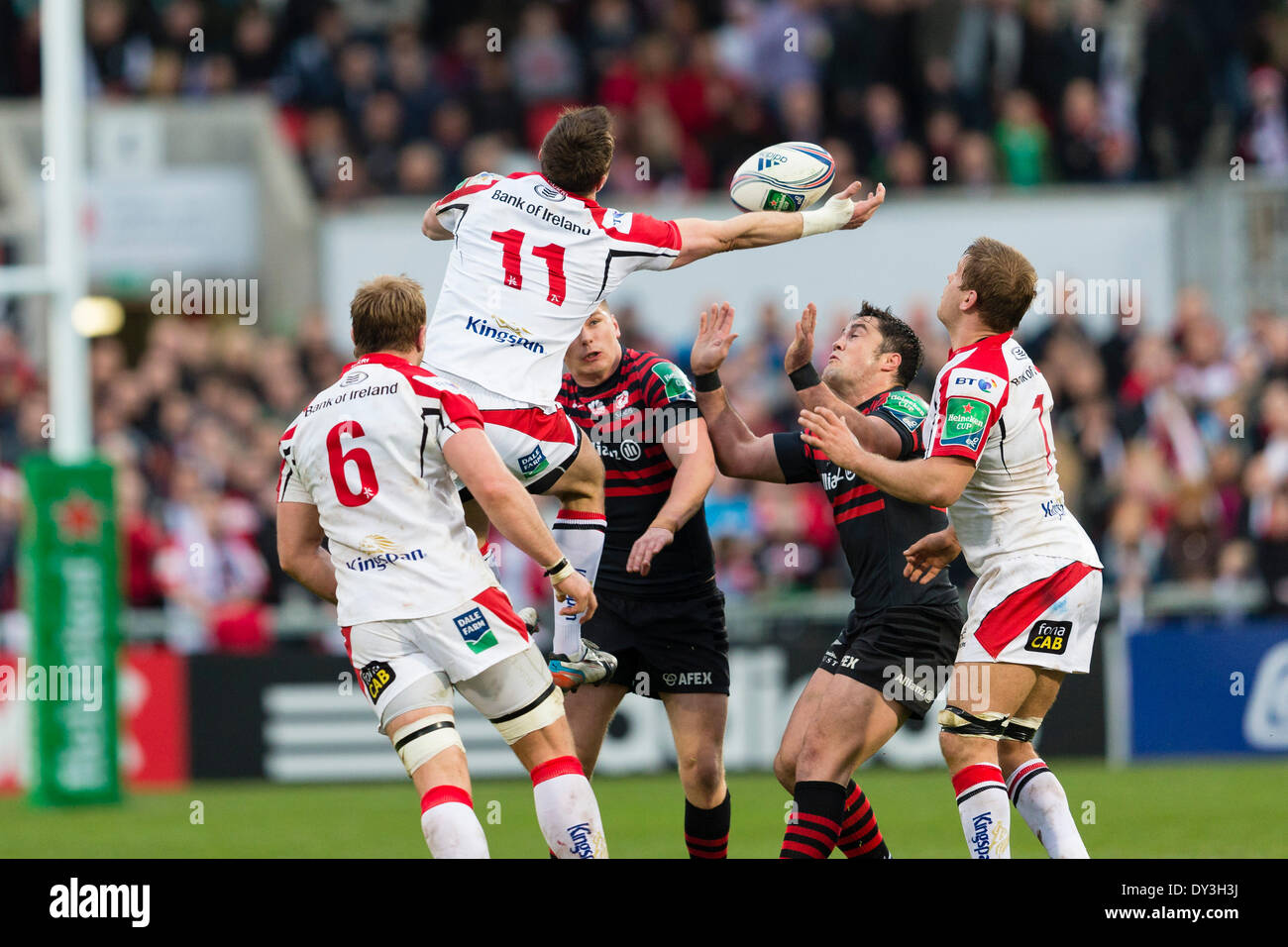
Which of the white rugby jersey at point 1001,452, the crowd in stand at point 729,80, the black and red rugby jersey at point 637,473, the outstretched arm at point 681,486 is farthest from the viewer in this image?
the crowd in stand at point 729,80

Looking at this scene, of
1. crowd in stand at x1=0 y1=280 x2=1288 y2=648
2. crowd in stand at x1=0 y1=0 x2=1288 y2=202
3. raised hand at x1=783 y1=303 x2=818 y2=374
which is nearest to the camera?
raised hand at x1=783 y1=303 x2=818 y2=374

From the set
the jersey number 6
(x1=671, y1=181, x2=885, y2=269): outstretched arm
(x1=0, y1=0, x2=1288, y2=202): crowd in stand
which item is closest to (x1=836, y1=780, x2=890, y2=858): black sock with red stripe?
(x1=671, y1=181, x2=885, y2=269): outstretched arm

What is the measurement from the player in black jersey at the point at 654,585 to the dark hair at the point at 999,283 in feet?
4.91

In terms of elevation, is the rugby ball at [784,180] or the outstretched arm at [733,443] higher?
the rugby ball at [784,180]

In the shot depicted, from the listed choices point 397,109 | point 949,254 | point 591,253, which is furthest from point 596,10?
point 591,253

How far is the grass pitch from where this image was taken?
1076 centimetres

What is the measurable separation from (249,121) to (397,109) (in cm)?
146

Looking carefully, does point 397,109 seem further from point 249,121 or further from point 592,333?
point 592,333

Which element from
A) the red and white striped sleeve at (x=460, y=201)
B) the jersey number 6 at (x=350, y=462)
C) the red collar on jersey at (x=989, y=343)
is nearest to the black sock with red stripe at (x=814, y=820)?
the red collar on jersey at (x=989, y=343)

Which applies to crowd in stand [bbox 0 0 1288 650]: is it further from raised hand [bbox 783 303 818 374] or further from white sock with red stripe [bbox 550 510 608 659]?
raised hand [bbox 783 303 818 374]

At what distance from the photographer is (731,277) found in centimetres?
1766

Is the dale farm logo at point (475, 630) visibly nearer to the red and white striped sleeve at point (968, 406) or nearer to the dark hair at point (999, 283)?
the red and white striped sleeve at point (968, 406)

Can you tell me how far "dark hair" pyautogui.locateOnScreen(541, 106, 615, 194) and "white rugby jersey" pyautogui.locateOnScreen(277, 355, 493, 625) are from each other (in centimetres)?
123

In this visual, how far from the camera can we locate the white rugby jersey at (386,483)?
6.93 meters
